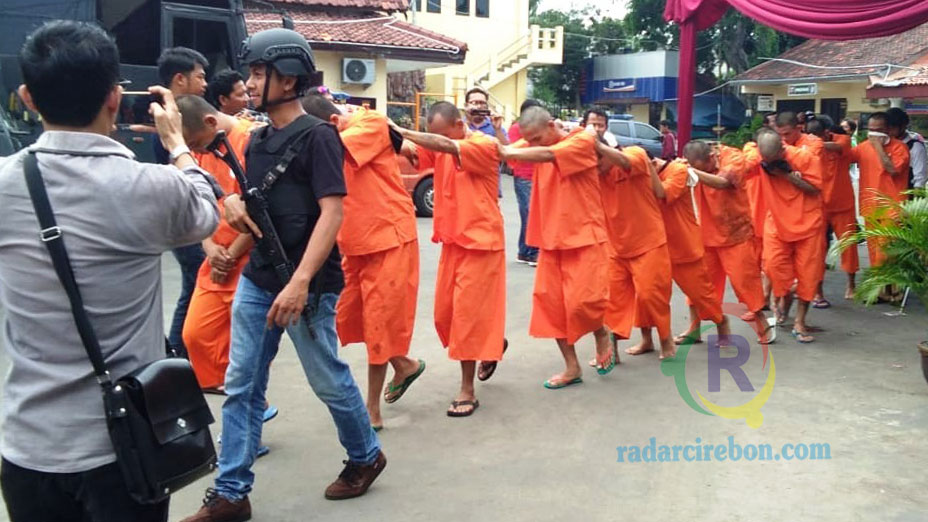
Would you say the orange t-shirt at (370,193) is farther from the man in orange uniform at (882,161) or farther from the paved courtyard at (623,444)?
the man in orange uniform at (882,161)

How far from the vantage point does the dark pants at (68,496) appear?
2.02m

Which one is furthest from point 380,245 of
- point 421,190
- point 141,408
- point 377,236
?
point 421,190

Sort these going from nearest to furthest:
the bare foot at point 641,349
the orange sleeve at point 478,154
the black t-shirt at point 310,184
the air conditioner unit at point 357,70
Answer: the black t-shirt at point 310,184, the orange sleeve at point 478,154, the bare foot at point 641,349, the air conditioner unit at point 357,70

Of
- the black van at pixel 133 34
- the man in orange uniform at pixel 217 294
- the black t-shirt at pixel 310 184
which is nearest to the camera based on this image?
the black t-shirt at pixel 310 184

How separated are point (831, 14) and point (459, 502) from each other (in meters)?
5.27

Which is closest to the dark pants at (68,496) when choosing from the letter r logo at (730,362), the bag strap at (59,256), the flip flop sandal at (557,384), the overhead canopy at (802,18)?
the bag strap at (59,256)

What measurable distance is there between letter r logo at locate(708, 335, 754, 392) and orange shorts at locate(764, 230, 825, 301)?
56cm

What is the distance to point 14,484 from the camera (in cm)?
206

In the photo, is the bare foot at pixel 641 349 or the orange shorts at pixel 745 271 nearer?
the bare foot at pixel 641 349

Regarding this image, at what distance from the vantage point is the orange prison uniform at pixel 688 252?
5992mm

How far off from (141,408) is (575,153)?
355 centimetres

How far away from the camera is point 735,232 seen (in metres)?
6.26

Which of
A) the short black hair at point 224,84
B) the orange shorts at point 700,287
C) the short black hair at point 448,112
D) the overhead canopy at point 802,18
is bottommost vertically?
the orange shorts at point 700,287

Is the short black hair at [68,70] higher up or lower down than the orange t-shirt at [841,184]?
higher up
